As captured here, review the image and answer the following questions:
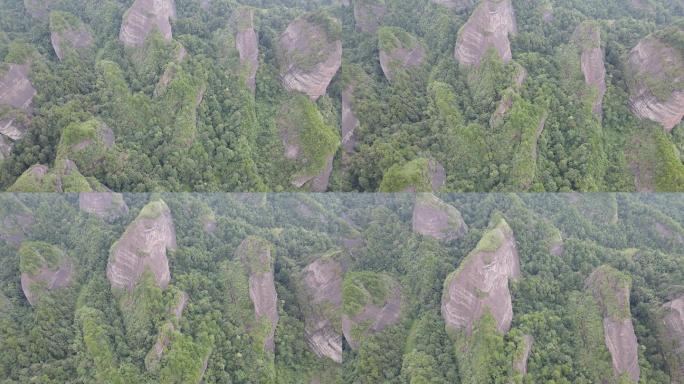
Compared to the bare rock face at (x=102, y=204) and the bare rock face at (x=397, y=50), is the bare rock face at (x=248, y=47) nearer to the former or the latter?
the bare rock face at (x=397, y=50)

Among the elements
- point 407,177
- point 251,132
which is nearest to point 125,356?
point 251,132

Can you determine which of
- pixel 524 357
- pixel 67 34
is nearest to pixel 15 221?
pixel 67 34

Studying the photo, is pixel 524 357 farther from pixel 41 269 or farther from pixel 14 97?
pixel 14 97

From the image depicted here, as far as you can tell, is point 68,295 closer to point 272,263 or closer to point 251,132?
point 272,263

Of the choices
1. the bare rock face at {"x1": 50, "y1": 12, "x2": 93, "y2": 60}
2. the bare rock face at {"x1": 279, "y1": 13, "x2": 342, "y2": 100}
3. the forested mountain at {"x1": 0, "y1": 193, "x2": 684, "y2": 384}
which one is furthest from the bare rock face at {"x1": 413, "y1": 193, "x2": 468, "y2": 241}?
the bare rock face at {"x1": 50, "y1": 12, "x2": 93, "y2": 60}

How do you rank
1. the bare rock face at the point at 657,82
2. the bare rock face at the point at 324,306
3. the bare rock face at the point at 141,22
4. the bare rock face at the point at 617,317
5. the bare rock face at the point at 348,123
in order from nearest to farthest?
the bare rock face at the point at 617,317, the bare rock face at the point at 324,306, the bare rock face at the point at 657,82, the bare rock face at the point at 141,22, the bare rock face at the point at 348,123

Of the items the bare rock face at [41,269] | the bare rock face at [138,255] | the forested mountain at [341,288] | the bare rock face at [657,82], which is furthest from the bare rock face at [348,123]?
the bare rock face at [41,269]
